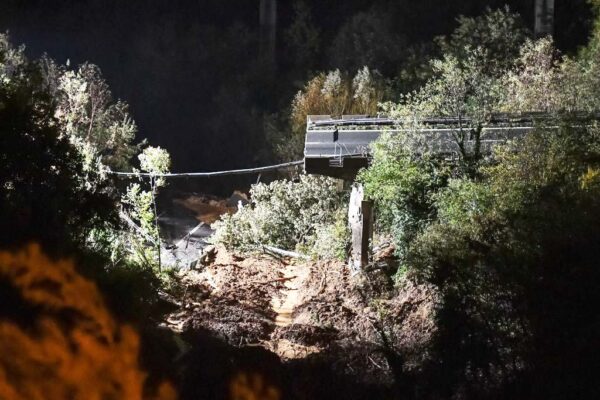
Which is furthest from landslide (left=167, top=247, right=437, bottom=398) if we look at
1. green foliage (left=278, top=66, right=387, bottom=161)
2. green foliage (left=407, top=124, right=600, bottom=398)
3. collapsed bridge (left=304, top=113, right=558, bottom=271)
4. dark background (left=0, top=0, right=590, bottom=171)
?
dark background (left=0, top=0, right=590, bottom=171)

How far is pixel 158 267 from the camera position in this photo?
15320mm

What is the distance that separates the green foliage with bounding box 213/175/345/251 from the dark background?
A: 43.0ft

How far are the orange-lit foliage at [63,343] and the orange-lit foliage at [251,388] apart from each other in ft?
2.96

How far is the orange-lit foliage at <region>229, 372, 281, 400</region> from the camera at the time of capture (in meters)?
9.46

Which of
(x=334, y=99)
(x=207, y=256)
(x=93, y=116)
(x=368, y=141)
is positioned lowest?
(x=207, y=256)

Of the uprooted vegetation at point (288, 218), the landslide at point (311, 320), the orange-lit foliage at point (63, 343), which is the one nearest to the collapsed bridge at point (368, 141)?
Answer: the landslide at point (311, 320)

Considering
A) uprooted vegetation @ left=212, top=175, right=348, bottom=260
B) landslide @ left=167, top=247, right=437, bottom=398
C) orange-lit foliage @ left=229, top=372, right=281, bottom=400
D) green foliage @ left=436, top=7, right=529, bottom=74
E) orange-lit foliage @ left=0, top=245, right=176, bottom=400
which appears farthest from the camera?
green foliage @ left=436, top=7, right=529, bottom=74

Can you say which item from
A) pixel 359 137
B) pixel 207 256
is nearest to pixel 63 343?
pixel 207 256

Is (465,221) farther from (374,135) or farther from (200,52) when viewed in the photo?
(200,52)

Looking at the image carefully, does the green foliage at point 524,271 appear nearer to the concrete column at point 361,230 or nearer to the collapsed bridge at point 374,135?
the collapsed bridge at point 374,135

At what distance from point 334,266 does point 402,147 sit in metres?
3.72

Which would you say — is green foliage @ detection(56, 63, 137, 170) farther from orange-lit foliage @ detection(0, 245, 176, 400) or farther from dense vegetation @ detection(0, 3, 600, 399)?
orange-lit foliage @ detection(0, 245, 176, 400)

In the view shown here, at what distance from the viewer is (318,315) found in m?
13.3

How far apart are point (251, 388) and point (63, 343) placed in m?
2.73
